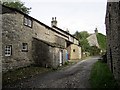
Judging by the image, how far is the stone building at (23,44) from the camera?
1792 centimetres

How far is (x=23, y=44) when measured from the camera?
837 inches

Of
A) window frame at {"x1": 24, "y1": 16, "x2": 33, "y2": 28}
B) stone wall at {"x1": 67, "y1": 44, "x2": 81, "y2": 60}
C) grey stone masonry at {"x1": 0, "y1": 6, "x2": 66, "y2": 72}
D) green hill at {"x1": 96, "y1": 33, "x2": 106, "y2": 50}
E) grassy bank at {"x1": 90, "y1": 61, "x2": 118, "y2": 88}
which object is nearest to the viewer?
grassy bank at {"x1": 90, "y1": 61, "x2": 118, "y2": 88}

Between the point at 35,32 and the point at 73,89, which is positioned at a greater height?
the point at 35,32

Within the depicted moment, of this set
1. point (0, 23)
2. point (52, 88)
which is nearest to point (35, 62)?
point (0, 23)

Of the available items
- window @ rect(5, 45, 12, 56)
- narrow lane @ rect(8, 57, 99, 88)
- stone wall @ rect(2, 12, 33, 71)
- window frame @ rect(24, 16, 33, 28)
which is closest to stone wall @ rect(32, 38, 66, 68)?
stone wall @ rect(2, 12, 33, 71)

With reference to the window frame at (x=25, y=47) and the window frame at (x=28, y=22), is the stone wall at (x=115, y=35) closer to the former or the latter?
the window frame at (x=25, y=47)

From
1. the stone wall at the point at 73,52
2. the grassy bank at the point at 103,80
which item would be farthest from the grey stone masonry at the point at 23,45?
the stone wall at the point at 73,52

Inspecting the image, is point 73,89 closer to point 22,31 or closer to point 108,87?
point 108,87

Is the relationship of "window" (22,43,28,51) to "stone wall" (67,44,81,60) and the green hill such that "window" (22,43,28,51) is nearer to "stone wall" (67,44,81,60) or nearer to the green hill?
"stone wall" (67,44,81,60)

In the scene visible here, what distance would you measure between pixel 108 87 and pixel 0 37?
11412 millimetres

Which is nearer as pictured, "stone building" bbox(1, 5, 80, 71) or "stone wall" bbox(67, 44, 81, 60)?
"stone building" bbox(1, 5, 80, 71)

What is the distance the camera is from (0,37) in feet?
56.0

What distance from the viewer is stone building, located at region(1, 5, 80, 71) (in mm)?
17922

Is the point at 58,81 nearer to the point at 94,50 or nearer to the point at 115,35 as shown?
the point at 115,35
